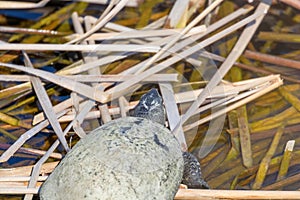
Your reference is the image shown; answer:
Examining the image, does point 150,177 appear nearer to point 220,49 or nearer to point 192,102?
point 192,102

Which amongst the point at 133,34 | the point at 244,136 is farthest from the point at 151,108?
the point at 133,34

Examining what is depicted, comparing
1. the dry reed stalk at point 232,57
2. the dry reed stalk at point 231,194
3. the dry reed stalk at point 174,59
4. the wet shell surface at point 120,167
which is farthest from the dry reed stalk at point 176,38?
the dry reed stalk at point 231,194

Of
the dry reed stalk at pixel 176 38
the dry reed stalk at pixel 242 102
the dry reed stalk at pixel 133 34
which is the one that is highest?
the dry reed stalk at pixel 133 34

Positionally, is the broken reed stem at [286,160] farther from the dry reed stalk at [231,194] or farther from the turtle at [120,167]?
the turtle at [120,167]

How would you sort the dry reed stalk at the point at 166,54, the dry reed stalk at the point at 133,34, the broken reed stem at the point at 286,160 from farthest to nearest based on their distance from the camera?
the dry reed stalk at the point at 133,34 < the dry reed stalk at the point at 166,54 < the broken reed stem at the point at 286,160

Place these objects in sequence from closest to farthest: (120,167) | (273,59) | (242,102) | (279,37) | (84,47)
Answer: (120,167) → (242,102) → (84,47) → (273,59) → (279,37)

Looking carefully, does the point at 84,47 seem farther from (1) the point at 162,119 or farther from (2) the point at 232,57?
(2) the point at 232,57

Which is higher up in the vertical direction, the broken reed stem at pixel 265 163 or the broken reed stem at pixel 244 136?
the broken reed stem at pixel 244 136

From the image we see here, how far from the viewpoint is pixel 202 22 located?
2836 mm

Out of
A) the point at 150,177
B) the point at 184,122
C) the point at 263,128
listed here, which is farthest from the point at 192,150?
the point at 150,177

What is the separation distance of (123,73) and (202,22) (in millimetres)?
534

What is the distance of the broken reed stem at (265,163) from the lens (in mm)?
2126

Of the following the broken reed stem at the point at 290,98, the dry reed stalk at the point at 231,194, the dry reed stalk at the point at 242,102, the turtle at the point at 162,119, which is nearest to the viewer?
the dry reed stalk at the point at 231,194

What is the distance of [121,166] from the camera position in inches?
72.0
